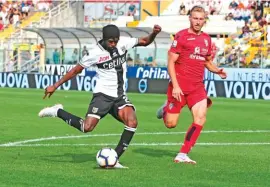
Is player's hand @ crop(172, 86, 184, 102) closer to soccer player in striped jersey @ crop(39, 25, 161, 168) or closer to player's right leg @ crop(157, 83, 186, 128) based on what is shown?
player's right leg @ crop(157, 83, 186, 128)

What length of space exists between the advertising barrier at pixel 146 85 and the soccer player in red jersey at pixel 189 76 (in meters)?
17.6

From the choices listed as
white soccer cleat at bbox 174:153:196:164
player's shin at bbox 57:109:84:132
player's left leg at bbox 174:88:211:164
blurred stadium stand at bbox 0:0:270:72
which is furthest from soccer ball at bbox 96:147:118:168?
blurred stadium stand at bbox 0:0:270:72

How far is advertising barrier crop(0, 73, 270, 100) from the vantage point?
36.1 meters

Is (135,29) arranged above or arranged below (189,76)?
below

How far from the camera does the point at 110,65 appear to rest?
12711 mm

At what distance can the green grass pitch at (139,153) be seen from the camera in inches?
427

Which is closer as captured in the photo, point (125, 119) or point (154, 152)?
point (125, 119)

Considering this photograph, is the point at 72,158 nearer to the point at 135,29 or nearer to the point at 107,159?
the point at 107,159

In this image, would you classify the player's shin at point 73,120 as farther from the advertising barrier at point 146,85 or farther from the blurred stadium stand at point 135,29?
the blurred stadium stand at point 135,29

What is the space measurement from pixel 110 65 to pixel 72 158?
1788mm

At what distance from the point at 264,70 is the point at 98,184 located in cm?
2927

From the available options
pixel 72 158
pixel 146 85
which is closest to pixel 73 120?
pixel 72 158

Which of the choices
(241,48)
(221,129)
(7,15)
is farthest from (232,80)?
(7,15)

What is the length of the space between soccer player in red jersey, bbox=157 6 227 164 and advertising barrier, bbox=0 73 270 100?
57.9 ft
